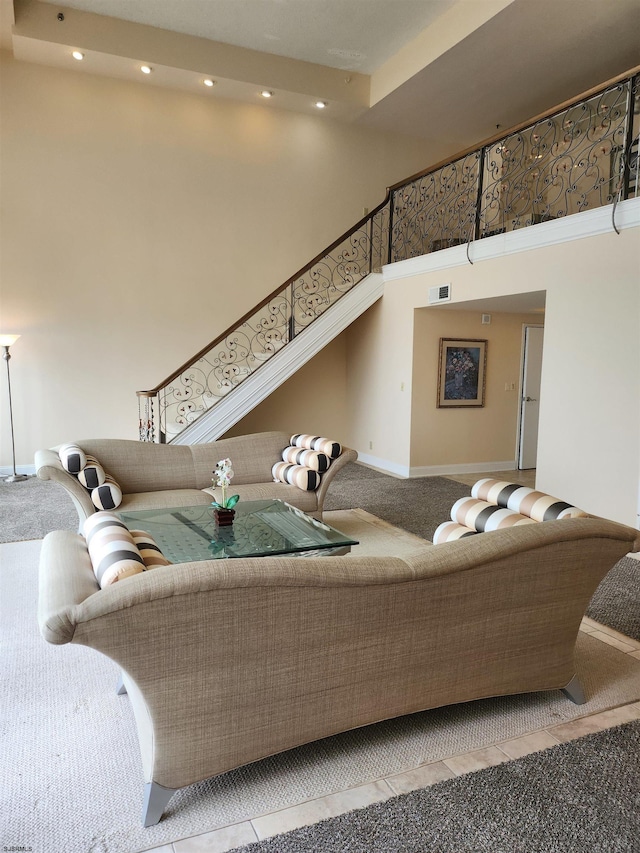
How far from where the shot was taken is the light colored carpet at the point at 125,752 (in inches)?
74.3

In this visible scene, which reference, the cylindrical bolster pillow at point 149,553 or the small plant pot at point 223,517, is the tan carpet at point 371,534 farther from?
the cylindrical bolster pillow at point 149,553

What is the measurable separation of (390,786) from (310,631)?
0.68 metres

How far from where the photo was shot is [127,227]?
25.1 ft

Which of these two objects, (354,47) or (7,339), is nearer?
(7,339)

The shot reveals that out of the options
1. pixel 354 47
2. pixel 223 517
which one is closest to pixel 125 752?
pixel 223 517

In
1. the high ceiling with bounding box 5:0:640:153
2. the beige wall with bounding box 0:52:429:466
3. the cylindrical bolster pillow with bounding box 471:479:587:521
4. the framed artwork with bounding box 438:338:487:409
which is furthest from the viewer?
the framed artwork with bounding box 438:338:487:409

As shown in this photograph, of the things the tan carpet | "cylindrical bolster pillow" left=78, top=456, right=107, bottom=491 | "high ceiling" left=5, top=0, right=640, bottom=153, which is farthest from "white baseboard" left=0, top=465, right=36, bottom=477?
"high ceiling" left=5, top=0, right=640, bottom=153

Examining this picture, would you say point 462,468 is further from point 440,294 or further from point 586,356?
point 586,356

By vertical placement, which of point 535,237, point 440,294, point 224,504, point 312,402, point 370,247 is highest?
point 370,247

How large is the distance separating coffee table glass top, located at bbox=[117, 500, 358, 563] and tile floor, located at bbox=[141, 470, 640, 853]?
1313 mm

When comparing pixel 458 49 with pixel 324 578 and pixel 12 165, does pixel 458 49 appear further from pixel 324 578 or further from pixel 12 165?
pixel 324 578

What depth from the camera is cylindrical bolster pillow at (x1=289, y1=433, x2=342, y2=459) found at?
500cm

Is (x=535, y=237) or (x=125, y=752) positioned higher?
(x=535, y=237)

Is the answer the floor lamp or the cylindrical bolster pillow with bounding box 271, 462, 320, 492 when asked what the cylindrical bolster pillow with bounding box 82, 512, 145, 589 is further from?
the floor lamp
